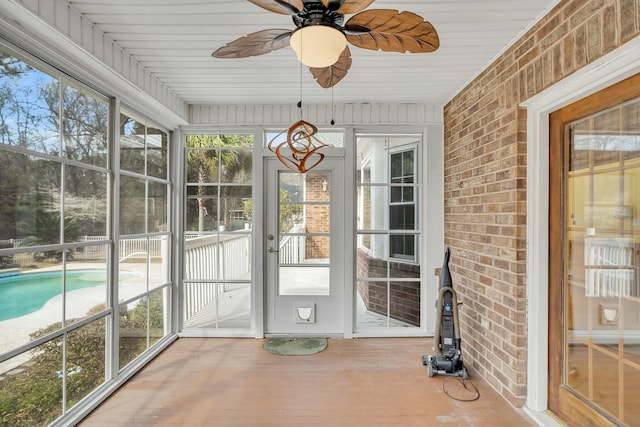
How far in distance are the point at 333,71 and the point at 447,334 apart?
2.19m

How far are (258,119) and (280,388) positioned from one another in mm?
2572

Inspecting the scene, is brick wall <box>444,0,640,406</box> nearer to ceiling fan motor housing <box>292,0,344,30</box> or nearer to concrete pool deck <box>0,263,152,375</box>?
ceiling fan motor housing <box>292,0,344,30</box>

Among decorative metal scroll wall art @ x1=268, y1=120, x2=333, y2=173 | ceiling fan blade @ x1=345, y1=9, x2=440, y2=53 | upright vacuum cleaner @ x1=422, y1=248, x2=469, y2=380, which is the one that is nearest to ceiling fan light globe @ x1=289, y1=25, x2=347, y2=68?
ceiling fan blade @ x1=345, y1=9, x2=440, y2=53

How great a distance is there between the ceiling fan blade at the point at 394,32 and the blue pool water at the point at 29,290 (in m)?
2.08

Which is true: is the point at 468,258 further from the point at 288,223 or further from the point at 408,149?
the point at 288,223

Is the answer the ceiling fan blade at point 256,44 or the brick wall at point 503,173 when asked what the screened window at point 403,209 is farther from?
the ceiling fan blade at point 256,44

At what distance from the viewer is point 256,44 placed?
1.45 m

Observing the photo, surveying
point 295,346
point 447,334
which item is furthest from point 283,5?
point 295,346

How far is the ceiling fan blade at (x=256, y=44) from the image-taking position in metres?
1.38

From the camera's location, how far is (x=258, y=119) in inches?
133

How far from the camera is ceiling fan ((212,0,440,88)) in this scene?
1.21 m

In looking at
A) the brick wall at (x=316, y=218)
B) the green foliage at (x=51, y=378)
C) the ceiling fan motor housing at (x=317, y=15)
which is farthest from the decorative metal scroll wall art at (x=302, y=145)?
the green foliage at (x=51, y=378)

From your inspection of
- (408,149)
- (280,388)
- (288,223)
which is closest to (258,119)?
(288,223)

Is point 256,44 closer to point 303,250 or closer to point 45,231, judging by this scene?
Result: point 45,231
